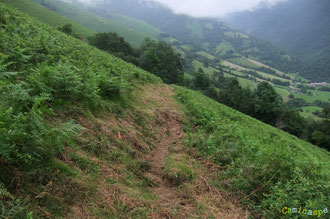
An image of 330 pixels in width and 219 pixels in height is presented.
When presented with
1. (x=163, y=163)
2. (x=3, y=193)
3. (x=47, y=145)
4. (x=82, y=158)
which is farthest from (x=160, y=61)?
(x=3, y=193)

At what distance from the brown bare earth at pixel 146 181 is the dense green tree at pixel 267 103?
4368 cm

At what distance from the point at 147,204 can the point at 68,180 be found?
5.54 ft

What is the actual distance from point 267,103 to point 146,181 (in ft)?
154

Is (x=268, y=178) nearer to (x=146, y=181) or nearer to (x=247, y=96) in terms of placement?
(x=146, y=181)

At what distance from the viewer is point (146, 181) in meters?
5.30

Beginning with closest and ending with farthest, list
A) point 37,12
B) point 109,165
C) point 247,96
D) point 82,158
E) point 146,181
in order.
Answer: point 82,158 < point 109,165 < point 146,181 < point 247,96 < point 37,12

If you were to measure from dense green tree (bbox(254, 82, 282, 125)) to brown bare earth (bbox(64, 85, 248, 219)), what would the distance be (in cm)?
4368

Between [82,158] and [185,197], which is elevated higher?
[82,158]

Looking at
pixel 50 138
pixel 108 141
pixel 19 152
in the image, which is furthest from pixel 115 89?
pixel 19 152

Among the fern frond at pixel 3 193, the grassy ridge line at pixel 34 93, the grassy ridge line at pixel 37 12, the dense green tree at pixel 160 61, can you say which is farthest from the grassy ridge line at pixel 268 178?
the grassy ridge line at pixel 37 12

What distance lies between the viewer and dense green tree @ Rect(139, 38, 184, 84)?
51.9m

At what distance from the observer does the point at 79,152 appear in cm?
475

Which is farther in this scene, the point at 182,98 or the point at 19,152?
the point at 182,98

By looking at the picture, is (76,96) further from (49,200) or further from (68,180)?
(49,200)
